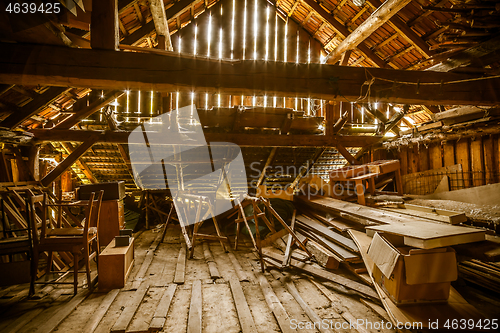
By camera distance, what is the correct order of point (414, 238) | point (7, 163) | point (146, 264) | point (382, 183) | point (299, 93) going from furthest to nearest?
1. point (382, 183)
2. point (7, 163)
3. point (146, 264)
4. point (299, 93)
5. point (414, 238)

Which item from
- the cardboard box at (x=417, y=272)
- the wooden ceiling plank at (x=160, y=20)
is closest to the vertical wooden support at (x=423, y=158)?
the cardboard box at (x=417, y=272)

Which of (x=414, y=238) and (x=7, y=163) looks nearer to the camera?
(x=414, y=238)

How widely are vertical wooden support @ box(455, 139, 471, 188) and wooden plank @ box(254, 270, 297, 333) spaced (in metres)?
5.15

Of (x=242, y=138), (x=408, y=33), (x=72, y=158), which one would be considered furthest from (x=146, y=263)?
(x=408, y=33)

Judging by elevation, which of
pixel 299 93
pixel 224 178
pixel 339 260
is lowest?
pixel 339 260

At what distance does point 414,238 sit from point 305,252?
8.42 ft

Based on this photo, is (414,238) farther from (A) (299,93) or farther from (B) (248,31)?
(B) (248,31)

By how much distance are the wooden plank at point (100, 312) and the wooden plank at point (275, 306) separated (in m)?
1.98

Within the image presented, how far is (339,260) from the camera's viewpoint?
3695 mm

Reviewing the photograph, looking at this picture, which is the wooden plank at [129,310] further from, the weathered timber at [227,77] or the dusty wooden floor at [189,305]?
the weathered timber at [227,77]

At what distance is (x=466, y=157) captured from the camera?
5.38 meters

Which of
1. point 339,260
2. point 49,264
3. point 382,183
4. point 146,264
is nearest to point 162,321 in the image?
point 146,264

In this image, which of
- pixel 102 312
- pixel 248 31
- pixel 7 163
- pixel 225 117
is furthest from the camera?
pixel 248 31

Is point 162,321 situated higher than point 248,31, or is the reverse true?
point 248,31
